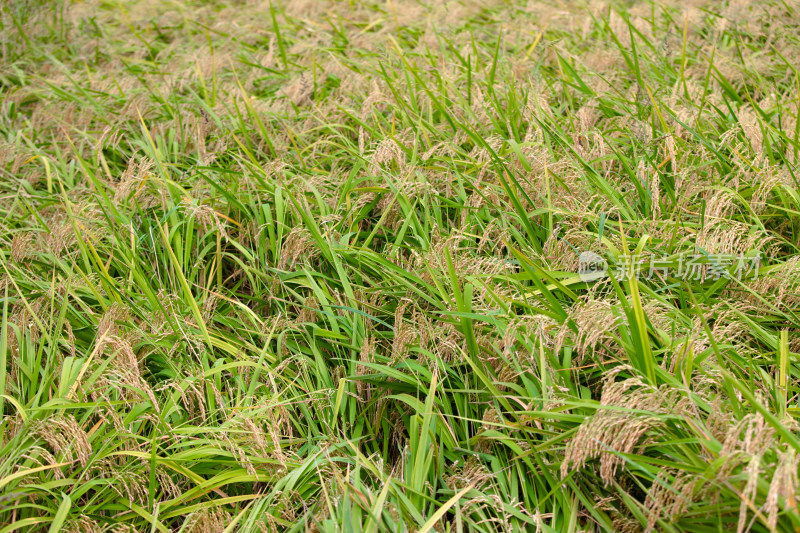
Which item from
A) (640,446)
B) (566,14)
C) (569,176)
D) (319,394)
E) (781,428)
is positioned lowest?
(319,394)

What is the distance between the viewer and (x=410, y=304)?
2236 mm

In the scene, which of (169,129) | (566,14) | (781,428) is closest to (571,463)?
(781,428)

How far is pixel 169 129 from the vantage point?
334 centimetres

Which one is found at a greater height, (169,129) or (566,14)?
(566,14)

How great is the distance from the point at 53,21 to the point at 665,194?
436 centimetres

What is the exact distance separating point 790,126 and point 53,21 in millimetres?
4733

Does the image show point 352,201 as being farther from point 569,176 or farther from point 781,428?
point 781,428

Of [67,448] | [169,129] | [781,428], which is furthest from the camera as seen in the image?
[169,129]

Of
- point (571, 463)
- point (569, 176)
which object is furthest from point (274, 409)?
point (569, 176)

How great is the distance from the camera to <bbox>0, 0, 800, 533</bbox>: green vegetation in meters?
1.66

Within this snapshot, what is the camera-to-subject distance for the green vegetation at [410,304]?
5.46ft

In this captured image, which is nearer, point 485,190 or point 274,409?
point 274,409

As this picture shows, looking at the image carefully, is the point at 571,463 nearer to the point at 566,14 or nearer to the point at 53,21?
the point at 566,14

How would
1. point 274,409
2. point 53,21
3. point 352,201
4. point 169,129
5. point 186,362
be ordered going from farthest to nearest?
point 53,21 < point 169,129 < point 352,201 < point 186,362 < point 274,409
